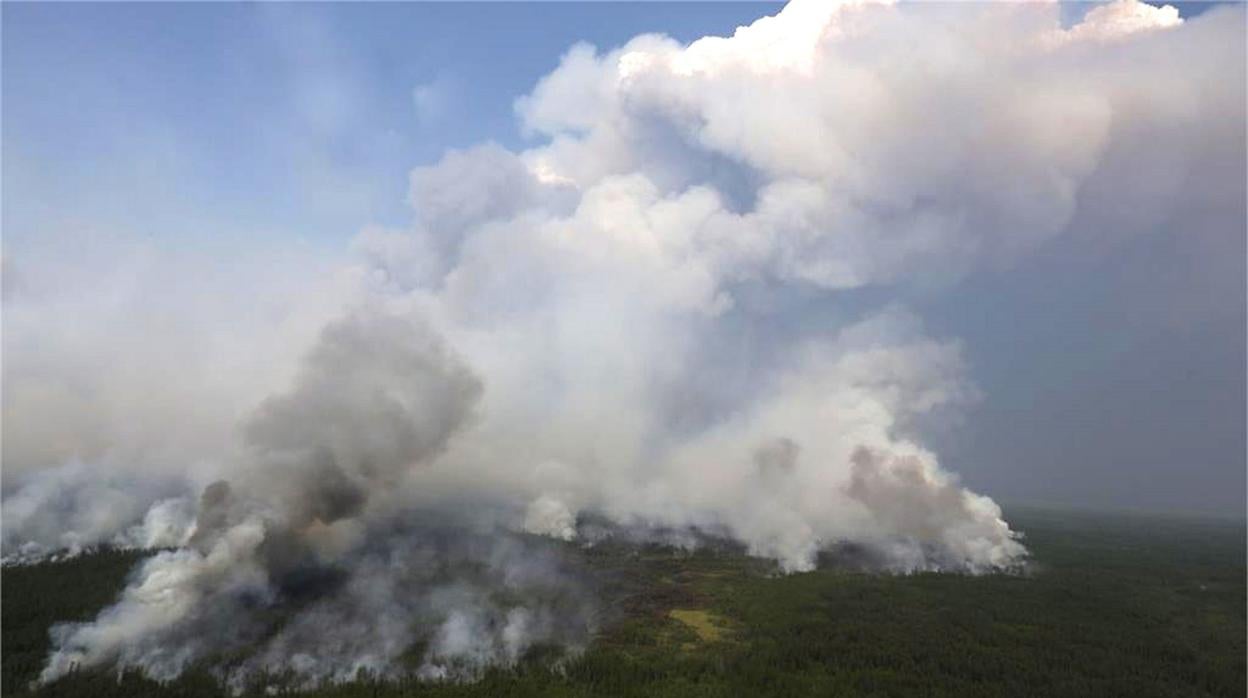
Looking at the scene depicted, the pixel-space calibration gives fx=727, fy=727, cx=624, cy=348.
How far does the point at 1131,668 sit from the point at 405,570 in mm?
148386

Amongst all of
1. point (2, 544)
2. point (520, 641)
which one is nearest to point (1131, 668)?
point (520, 641)

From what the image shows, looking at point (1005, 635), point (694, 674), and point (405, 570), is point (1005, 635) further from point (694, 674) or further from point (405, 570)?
point (405, 570)

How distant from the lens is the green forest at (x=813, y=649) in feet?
355

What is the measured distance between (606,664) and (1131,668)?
97.7 m

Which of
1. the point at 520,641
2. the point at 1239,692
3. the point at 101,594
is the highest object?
the point at 101,594

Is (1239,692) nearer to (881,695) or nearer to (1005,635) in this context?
(1005,635)

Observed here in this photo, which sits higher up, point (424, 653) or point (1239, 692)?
point (424, 653)

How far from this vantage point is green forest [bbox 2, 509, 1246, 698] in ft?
355

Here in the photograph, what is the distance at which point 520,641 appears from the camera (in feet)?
429

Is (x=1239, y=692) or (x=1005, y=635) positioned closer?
(x=1239, y=692)

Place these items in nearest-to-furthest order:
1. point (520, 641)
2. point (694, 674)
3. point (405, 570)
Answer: point (694, 674)
point (520, 641)
point (405, 570)

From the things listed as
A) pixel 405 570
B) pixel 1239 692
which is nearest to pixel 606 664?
pixel 405 570

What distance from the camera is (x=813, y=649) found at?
456 feet

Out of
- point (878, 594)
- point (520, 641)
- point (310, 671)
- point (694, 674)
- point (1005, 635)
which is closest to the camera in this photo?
point (310, 671)
